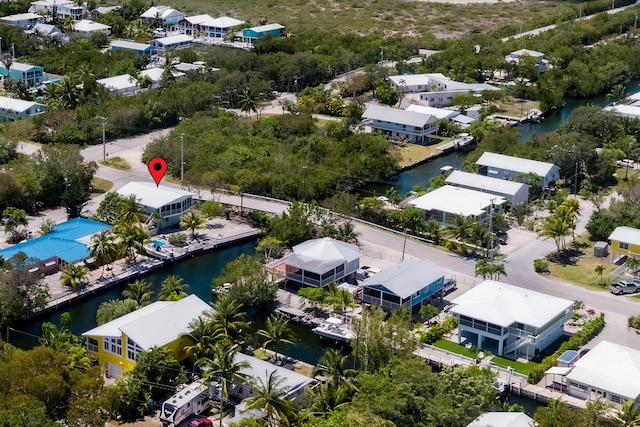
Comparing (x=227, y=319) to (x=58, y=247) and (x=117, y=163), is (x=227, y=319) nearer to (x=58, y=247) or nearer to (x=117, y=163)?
(x=58, y=247)

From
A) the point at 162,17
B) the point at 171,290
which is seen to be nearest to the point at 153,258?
the point at 171,290

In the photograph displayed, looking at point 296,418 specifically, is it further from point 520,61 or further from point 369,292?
point 520,61

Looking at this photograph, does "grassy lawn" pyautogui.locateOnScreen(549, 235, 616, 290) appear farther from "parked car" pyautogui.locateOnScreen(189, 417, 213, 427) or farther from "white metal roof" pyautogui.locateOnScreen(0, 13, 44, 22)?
A: "white metal roof" pyautogui.locateOnScreen(0, 13, 44, 22)

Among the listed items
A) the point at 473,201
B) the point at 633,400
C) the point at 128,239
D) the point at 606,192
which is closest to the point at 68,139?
the point at 128,239

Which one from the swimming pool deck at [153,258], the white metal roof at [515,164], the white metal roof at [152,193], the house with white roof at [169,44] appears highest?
the white metal roof at [515,164]

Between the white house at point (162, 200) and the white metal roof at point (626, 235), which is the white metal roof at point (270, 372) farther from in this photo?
the white metal roof at point (626, 235)

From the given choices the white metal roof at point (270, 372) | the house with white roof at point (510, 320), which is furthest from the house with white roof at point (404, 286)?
the white metal roof at point (270, 372)
